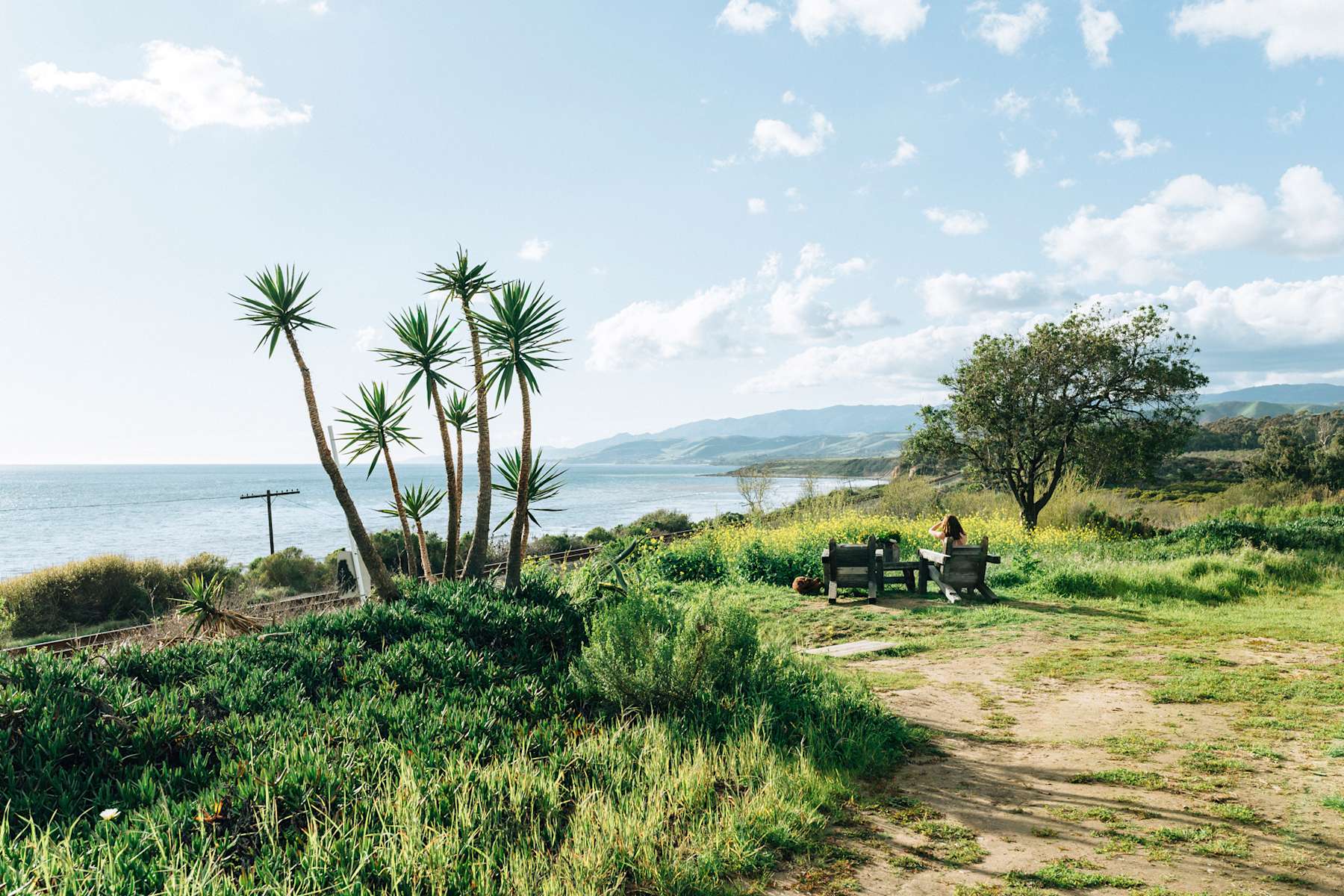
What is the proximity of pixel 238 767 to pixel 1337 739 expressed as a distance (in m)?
6.73

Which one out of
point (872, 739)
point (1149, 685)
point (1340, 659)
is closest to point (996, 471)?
point (1340, 659)

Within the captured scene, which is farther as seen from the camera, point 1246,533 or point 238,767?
point 1246,533

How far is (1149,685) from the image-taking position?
6500 millimetres

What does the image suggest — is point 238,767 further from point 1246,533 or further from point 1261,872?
point 1246,533

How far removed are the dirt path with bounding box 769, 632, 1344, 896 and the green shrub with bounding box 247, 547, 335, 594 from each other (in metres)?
29.1

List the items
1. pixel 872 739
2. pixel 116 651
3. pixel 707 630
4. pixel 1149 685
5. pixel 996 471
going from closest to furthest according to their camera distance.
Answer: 1. pixel 872 739
2. pixel 116 651
3. pixel 707 630
4. pixel 1149 685
5. pixel 996 471

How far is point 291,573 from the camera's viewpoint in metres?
29.7

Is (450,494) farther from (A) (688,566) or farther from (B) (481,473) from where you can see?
(A) (688,566)

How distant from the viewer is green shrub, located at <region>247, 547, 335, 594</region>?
29266mm

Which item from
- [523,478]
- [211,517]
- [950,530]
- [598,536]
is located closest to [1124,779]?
[523,478]

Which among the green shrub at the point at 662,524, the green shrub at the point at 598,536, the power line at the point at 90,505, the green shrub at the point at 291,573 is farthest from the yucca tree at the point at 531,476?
the power line at the point at 90,505

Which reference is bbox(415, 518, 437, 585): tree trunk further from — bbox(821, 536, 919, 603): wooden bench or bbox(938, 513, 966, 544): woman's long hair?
bbox(938, 513, 966, 544): woman's long hair

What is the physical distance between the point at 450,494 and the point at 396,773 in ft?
19.0

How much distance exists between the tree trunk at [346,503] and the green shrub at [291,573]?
77.0ft
